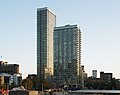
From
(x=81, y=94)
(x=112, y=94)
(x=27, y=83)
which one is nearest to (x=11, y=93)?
(x=81, y=94)

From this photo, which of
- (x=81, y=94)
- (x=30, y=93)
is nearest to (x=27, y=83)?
(x=81, y=94)

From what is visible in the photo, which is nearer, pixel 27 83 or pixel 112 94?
pixel 112 94

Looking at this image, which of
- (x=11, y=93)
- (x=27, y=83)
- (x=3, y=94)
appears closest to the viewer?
(x=3, y=94)

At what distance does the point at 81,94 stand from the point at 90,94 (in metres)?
A: 4.20

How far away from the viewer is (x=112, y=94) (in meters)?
148

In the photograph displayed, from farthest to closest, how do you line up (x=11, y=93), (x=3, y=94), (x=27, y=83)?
(x=27, y=83)
(x=11, y=93)
(x=3, y=94)

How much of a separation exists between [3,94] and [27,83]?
87838mm

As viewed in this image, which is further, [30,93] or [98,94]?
[98,94]

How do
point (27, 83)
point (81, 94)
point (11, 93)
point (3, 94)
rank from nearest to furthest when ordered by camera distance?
point (3, 94)
point (11, 93)
point (81, 94)
point (27, 83)

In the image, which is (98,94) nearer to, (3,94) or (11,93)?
(11,93)

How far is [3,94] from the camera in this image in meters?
94.8

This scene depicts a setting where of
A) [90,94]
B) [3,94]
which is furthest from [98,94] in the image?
[3,94]

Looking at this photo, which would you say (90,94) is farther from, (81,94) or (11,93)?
(11,93)

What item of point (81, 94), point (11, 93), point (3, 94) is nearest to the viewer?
point (3, 94)
